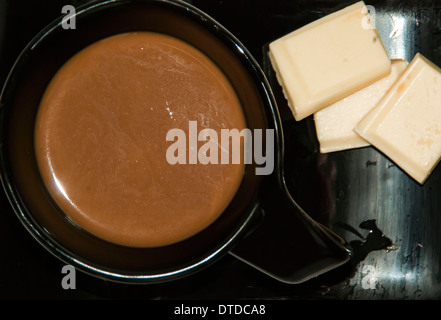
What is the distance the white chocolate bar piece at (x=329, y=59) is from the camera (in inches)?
43.3

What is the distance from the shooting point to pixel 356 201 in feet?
3.79

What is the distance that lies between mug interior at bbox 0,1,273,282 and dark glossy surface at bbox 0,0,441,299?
191 millimetres

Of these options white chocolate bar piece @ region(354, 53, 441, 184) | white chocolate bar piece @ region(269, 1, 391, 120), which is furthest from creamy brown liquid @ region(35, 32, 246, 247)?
white chocolate bar piece @ region(354, 53, 441, 184)

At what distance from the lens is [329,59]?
1105mm

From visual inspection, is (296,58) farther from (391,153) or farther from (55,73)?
(55,73)

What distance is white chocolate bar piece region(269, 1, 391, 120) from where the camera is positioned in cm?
110

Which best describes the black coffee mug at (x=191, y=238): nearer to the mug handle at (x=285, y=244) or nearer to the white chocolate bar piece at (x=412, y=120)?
the mug handle at (x=285, y=244)

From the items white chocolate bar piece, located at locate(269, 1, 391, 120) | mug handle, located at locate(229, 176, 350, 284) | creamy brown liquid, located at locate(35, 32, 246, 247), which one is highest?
white chocolate bar piece, located at locate(269, 1, 391, 120)

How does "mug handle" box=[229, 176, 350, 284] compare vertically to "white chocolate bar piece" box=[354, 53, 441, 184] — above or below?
below

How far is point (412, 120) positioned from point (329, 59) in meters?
0.25

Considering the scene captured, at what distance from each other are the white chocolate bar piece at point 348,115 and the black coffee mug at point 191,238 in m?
0.23

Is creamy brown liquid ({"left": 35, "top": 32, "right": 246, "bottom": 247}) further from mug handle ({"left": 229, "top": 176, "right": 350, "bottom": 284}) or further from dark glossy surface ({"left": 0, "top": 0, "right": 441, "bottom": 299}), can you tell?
dark glossy surface ({"left": 0, "top": 0, "right": 441, "bottom": 299})

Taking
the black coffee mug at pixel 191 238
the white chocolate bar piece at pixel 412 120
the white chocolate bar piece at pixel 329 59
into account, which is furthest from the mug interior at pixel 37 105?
the white chocolate bar piece at pixel 412 120

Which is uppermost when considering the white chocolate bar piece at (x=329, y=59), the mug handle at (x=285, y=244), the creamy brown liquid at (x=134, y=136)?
the white chocolate bar piece at (x=329, y=59)
